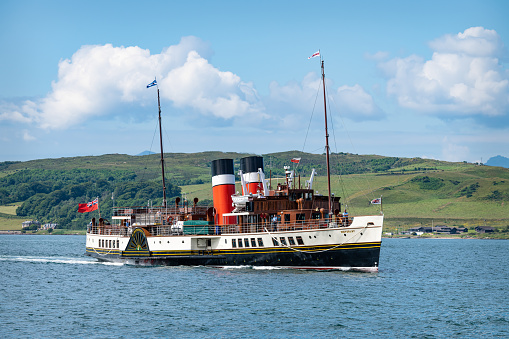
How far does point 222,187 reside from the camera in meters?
67.0

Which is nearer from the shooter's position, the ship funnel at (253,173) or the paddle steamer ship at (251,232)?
the paddle steamer ship at (251,232)

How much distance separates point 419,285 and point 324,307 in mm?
16288

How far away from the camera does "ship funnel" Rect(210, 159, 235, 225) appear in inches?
2621

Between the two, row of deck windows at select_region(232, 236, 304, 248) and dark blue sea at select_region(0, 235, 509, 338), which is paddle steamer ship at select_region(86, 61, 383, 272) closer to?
row of deck windows at select_region(232, 236, 304, 248)

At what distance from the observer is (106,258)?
2876 inches

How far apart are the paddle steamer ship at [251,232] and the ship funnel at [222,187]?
107 millimetres

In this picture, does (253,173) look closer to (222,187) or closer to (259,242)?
(222,187)

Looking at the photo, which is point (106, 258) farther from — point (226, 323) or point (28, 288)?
point (226, 323)

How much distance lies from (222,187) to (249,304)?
82.7 feet

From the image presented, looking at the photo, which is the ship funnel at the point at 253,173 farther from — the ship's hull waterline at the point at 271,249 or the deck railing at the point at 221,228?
the ship's hull waterline at the point at 271,249

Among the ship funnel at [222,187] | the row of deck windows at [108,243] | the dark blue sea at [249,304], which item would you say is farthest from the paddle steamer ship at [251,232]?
the dark blue sea at [249,304]

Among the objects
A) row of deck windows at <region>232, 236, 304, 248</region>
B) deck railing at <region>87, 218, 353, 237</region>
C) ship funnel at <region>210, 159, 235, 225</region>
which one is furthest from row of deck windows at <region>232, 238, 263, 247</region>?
ship funnel at <region>210, 159, 235, 225</region>

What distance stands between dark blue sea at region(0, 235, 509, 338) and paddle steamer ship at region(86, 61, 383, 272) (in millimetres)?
1511

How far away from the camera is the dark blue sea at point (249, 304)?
118 ft
